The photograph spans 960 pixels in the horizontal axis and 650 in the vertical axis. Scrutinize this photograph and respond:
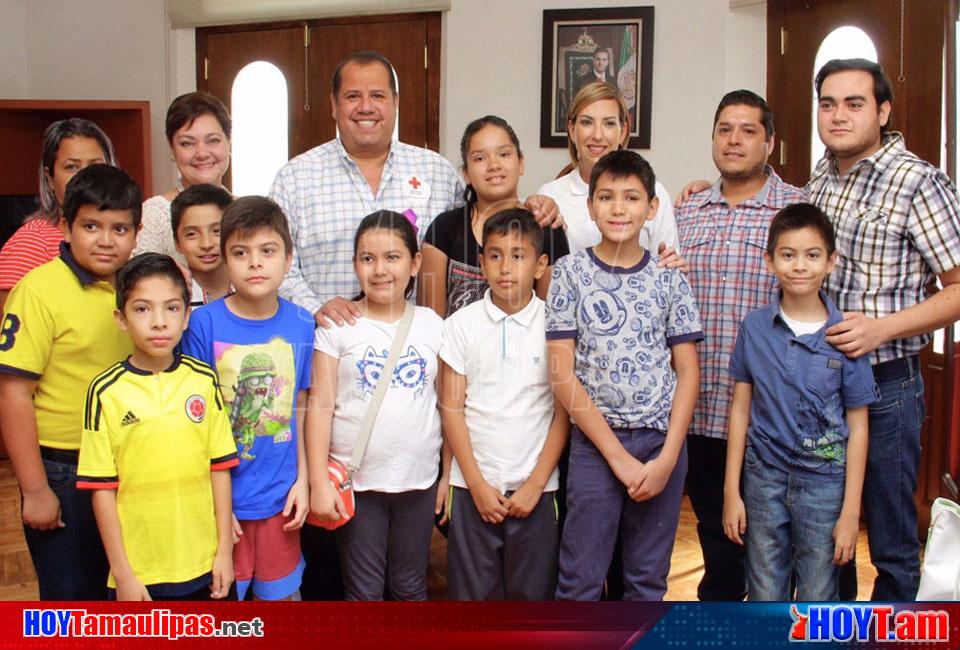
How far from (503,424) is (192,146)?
990 millimetres

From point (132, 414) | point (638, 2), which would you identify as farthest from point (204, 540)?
point (638, 2)

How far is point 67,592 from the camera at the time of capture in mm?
1632

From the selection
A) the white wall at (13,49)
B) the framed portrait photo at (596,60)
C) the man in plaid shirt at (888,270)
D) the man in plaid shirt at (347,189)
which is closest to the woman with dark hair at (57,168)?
the man in plaid shirt at (347,189)

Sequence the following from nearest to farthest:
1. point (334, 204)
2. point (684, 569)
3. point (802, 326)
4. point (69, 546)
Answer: point (69, 546) → point (802, 326) → point (334, 204) → point (684, 569)

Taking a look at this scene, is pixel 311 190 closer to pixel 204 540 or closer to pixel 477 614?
pixel 204 540

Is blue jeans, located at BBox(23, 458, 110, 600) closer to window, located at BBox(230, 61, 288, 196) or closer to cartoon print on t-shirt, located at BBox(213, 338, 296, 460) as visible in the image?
cartoon print on t-shirt, located at BBox(213, 338, 296, 460)

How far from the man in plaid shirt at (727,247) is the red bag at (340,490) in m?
0.80

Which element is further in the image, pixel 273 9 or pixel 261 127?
pixel 261 127

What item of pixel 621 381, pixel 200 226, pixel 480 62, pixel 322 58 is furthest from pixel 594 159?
pixel 322 58

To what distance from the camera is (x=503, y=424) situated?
179 cm

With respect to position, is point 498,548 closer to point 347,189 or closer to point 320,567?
point 320,567

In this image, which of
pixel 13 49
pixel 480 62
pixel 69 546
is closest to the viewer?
pixel 69 546

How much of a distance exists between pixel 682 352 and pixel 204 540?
0.97 metres

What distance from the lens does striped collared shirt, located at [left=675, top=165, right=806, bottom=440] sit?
1923 mm
